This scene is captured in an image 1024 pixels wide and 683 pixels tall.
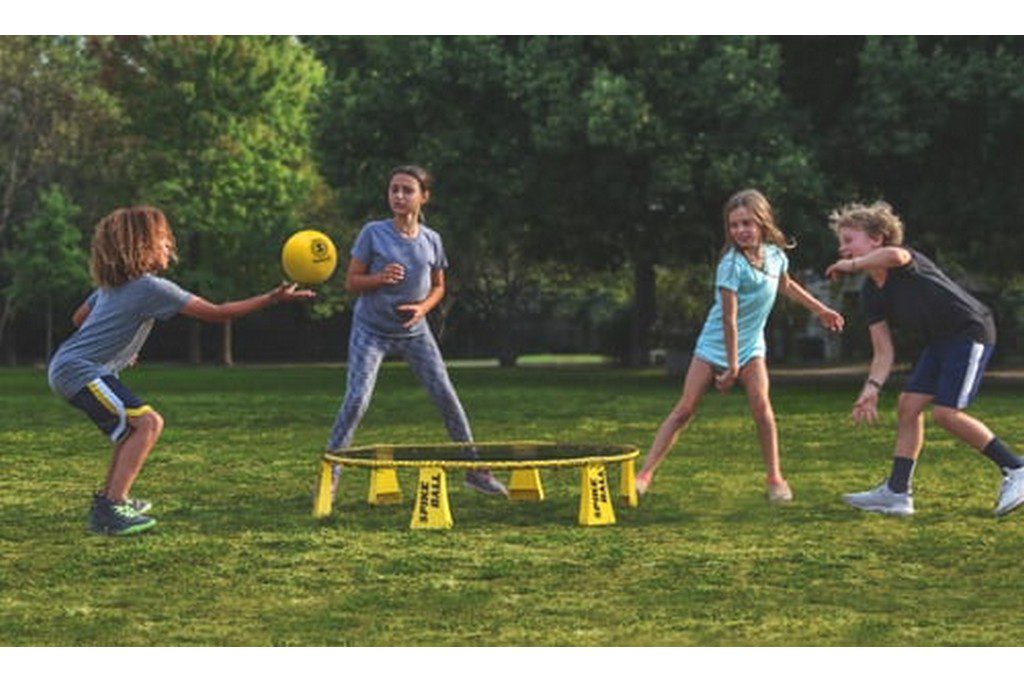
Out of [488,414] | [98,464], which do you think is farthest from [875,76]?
[98,464]

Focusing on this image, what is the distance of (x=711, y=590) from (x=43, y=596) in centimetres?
289

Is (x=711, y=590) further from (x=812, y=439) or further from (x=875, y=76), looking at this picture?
(x=875, y=76)

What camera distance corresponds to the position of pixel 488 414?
65.7ft

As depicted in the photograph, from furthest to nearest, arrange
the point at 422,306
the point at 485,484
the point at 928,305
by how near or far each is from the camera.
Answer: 1. the point at 485,484
2. the point at 422,306
3. the point at 928,305

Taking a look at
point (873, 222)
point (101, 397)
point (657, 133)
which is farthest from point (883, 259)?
point (657, 133)

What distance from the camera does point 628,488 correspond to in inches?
385

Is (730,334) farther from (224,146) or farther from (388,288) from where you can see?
(224,146)

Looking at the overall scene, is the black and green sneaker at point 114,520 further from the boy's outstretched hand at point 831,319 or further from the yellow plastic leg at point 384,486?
the boy's outstretched hand at point 831,319

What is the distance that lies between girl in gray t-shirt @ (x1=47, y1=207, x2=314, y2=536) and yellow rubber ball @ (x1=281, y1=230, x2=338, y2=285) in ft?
4.01

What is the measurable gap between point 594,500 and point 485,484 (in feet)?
5.26

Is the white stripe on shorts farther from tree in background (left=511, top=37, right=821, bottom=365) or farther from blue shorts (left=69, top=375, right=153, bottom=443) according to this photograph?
tree in background (left=511, top=37, right=821, bottom=365)

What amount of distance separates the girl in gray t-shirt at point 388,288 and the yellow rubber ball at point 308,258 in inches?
7.7

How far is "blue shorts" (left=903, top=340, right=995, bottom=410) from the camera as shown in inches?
360

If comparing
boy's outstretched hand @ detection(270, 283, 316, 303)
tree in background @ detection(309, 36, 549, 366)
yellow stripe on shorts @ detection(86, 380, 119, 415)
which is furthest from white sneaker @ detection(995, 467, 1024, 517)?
tree in background @ detection(309, 36, 549, 366)
